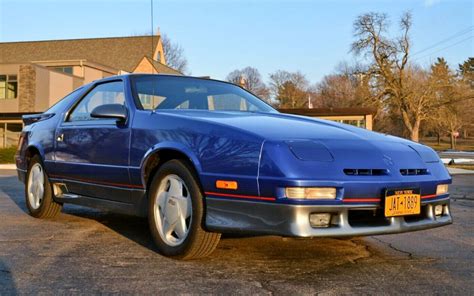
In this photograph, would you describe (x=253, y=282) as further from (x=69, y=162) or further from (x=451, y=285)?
(x=69, y=162)

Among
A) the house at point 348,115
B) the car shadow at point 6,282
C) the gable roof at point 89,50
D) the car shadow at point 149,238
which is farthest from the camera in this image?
the gable roof at point 89,50

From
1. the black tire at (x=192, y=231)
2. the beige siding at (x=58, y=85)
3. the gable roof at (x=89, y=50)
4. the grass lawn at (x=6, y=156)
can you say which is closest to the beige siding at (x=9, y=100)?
the beige siding at (x=58, y=85)

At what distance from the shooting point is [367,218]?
11.7 ft

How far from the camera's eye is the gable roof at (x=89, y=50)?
40.8 meters

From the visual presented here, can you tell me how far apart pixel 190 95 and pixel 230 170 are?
61.3 inches

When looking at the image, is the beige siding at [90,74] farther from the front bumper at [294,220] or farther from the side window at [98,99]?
the front bumper at [294,220]

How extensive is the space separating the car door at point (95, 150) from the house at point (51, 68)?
2167cm

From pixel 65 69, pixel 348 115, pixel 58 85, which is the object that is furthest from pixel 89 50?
pixel 348 115

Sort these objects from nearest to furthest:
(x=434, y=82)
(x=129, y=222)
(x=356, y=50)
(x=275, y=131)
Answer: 1. (x=275, y=131)
2. (x=129, y=222)
3. (x=434, y=82)
4. (x=356, y=50)

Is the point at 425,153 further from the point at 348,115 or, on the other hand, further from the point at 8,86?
the point at 8,86

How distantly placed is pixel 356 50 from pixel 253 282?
5095 cm

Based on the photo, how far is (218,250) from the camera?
422 cm

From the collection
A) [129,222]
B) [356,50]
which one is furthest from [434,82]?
[129,222]

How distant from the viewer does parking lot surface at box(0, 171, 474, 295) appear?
321 cm
